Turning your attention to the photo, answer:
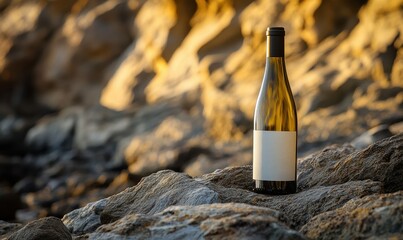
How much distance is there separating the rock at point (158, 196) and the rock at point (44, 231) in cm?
25

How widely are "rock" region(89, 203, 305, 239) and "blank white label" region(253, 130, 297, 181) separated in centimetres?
62

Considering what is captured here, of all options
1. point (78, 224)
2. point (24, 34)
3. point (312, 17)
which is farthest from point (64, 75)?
point (78, 224)

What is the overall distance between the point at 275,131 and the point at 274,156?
0.30 feet

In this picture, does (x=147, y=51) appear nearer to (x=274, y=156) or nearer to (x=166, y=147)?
(x=166, y=147)

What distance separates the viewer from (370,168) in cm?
305

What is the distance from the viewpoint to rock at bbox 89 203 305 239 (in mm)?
2363

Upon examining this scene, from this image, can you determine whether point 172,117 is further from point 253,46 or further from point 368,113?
point 368,113

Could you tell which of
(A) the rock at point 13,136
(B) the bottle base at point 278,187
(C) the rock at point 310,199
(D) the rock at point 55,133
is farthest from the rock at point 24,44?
(C) the rock at point 310,199

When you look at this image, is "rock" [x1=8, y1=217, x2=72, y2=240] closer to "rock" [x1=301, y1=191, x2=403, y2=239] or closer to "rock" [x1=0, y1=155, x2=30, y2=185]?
"rock" [x1=301, y1=191, x2=403, y2=239]

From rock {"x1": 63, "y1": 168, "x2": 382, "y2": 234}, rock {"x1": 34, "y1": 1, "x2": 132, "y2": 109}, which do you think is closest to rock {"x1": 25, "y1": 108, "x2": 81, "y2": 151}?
rock {"x1": 34, "y1": 1, "x2": 132, "y2": 109}

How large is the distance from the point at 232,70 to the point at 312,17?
2133 millimetres

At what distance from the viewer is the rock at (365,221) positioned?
231 cm

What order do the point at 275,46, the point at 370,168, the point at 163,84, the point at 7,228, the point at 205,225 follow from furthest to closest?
the point at 163,84 → the point at 7,228 → the point at 275,46 → the point at 370,168 → the point at 205,225

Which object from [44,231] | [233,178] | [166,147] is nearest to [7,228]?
[44,231]
